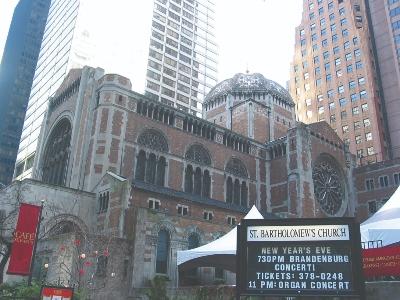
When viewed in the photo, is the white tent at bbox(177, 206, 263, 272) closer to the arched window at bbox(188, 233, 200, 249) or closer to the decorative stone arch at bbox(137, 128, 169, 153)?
the arched window at bbox(188, 233, 200, 249)

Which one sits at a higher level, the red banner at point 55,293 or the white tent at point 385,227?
the white tent at point 385,227

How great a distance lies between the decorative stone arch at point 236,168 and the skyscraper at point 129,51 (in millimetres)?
47317

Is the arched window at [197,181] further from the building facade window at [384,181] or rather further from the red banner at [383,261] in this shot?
the red banner at [383,261]

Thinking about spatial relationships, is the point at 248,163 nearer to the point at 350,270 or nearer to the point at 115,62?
the point at 350,270

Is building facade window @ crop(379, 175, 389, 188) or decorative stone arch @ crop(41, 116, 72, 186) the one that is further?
building facade window @ crop(379, 175, 389, 188)

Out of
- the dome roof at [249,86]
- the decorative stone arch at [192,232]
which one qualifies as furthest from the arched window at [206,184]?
the dome roof at [249,86]

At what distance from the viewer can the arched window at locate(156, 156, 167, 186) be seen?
46.0 meters

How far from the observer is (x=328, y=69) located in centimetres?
8925

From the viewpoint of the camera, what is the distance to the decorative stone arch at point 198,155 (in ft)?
162

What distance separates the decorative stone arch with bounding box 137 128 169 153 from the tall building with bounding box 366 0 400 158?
1974 inches

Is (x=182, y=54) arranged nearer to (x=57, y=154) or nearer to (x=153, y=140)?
(x=57, y=154)

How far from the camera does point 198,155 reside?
50.6 metres

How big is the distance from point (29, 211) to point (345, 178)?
4864 centimetres

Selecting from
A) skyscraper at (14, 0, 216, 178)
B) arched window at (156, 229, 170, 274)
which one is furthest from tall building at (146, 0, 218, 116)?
arched window at (156, 229, 170, 274)
